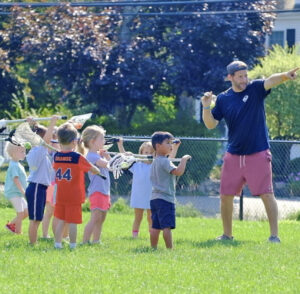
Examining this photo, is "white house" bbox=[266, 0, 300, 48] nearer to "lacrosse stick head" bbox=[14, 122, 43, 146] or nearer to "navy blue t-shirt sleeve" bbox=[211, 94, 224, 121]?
"navy blue t-shirt sleeve" bbox=[211, 94, 224, 121]

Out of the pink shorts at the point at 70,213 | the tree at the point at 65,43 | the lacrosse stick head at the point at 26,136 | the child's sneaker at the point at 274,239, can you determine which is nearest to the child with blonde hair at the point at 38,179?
the lacrosse stick head at the point at 26,136

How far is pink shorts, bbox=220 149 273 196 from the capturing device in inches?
415

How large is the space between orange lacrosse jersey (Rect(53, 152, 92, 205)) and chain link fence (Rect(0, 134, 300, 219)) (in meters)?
6.22

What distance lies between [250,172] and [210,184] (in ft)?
28.5

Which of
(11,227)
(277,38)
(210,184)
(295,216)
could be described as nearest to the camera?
(11,227)

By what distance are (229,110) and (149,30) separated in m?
12.0

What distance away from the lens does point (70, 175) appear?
980cm

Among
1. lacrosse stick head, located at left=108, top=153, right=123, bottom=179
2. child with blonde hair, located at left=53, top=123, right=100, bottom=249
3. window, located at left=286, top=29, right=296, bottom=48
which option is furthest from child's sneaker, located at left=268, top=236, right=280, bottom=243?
window, located at left=286, top=29, right=296, bottom=48

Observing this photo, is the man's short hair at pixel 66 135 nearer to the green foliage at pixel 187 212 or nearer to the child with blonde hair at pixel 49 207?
the child with blonde hair at pixel 49 207

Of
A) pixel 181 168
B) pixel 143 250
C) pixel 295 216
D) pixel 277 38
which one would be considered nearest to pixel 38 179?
pixel 143 250

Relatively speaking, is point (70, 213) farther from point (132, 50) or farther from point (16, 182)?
point (132, 50)

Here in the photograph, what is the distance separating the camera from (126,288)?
7230 mm

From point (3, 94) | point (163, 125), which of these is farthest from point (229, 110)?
point (3, 94)

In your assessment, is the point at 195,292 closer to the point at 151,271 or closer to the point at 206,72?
the point at 151,271
